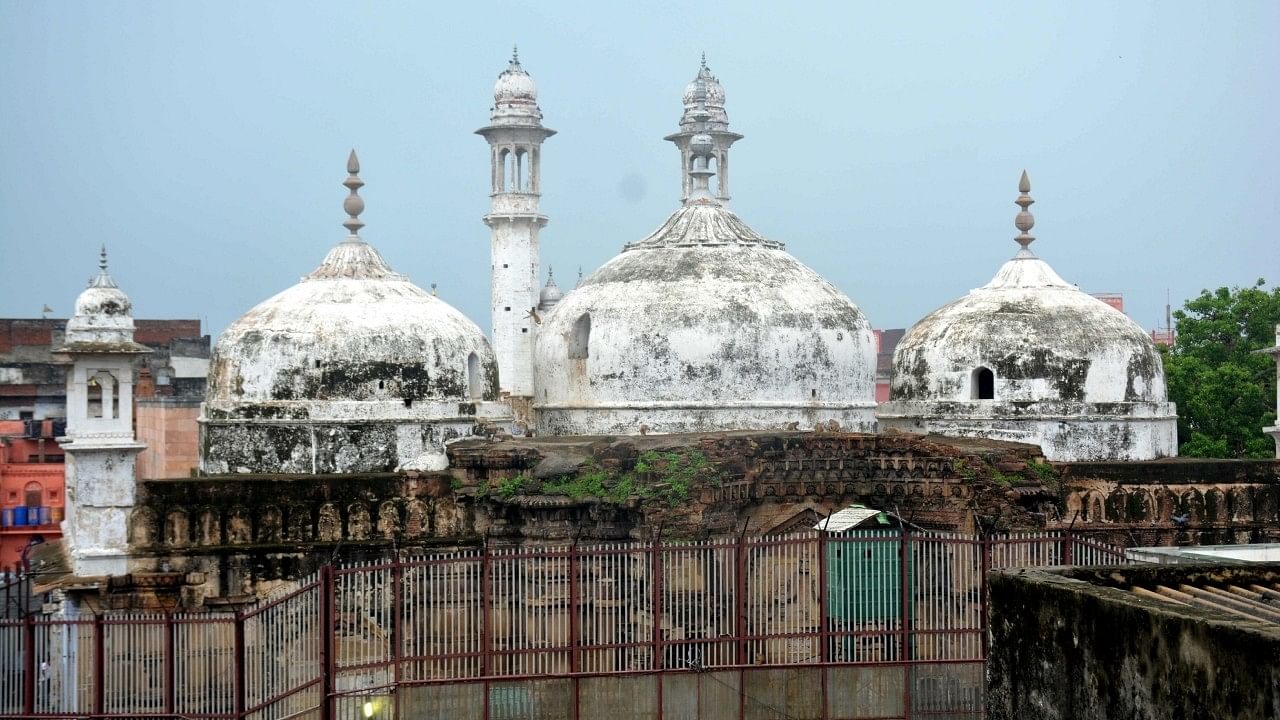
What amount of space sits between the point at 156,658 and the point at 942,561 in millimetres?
6265

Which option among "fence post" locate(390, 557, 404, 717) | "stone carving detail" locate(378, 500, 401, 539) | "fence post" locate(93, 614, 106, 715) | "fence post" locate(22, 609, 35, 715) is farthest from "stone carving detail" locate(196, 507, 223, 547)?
"fence post" locate(390, 557, 404, 717)

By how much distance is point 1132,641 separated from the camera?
8.29 meters

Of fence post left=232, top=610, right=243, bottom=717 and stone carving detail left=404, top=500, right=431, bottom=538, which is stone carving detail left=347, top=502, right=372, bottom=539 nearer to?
stone carving detail left=404, top=500, right=431, bottom=538

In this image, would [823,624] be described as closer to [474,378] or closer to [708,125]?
[474,378]

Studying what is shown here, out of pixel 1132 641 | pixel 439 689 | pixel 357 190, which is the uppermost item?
pixel 357 190

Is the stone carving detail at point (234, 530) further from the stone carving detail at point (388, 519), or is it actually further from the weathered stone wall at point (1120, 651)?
the weathered stone wall at point (1120, 651)

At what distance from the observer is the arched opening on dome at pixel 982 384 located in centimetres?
2442

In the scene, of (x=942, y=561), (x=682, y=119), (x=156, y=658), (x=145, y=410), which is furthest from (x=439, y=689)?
(x=145, y=410)

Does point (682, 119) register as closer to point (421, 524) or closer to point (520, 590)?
point (421, 524)

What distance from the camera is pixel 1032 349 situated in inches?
946

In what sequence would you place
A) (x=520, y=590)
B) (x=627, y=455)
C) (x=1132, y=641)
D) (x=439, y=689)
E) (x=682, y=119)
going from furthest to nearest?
(x=682, y=119)
(x=627, y=455)
(x=520, y=590)
(x=439, y=689)
(x=1132, y=641)

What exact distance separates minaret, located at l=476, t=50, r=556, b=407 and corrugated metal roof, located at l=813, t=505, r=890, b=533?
11.0 meters

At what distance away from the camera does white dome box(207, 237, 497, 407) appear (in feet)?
70.2

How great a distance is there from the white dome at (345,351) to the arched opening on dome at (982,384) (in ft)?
21.7
